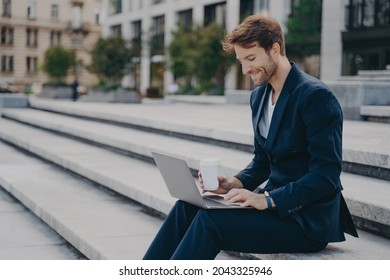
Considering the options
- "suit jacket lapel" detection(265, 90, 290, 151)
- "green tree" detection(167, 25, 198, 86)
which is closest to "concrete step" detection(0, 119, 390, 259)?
"suit jacket lapel" detection(265, 90, 290, 151)

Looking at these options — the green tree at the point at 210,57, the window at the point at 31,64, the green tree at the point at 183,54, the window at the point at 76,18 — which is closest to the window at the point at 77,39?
the window at the point at 76,18

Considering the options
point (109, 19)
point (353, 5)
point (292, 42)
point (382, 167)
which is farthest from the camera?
point (109, 19)

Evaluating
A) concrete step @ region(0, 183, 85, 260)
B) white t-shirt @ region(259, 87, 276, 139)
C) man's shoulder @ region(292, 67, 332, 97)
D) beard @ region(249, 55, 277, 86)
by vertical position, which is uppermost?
beard @ region(249, 55, 277, 86)

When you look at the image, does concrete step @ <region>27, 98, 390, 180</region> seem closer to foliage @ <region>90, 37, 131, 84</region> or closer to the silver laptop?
the silver laptop

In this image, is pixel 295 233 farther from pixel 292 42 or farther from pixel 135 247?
pixel 292 42

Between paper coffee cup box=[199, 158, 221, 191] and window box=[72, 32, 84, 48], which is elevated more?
window box=[72, 32, 84, 48]

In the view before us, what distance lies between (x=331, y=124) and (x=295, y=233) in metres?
0.59

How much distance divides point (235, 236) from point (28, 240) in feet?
9.39

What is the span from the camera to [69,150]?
32.0 ft

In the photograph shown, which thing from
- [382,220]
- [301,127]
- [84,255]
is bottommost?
[84,255]

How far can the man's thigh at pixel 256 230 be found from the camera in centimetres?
321

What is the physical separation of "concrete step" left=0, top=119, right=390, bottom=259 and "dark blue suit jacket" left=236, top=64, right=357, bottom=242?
0.82 feet

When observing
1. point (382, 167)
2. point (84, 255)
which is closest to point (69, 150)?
point (84, 255)

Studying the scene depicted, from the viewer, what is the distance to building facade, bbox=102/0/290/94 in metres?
36.8
